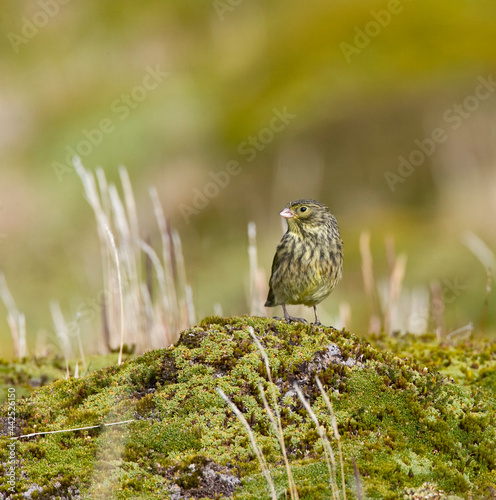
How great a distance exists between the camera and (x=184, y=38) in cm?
2502

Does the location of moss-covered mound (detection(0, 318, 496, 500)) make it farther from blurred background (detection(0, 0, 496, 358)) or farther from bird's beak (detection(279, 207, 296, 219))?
blurred background (detection(0, 0, 496, 358))

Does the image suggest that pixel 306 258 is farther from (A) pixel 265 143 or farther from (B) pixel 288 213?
(A) pixel 265 143

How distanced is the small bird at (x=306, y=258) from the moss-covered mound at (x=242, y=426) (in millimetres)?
993

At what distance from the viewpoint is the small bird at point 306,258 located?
698 centimetres

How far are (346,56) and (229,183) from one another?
14.3ft

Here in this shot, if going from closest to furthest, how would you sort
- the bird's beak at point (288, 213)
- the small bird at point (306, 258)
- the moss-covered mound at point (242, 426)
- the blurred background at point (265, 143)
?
the moss-covered mound at point (242, 426), the small bird at point (306, 258), the bird's beak at point (288, 213), the blurred background at point (265, 143)

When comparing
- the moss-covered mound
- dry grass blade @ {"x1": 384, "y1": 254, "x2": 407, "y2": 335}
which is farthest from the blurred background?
the moss-covered mound

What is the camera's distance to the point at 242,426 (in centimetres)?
515

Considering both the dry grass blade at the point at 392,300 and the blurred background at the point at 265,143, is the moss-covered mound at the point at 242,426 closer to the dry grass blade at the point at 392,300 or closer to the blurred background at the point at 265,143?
the dry grass blade at the point at 392,300

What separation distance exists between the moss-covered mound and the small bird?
3.26 ft

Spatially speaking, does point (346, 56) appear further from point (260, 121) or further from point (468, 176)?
point (468, 176)

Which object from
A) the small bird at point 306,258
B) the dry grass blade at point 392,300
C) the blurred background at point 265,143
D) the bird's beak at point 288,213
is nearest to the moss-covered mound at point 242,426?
the small bird at point 306,258

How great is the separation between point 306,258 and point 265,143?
14.2 meters

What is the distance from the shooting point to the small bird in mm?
6977
